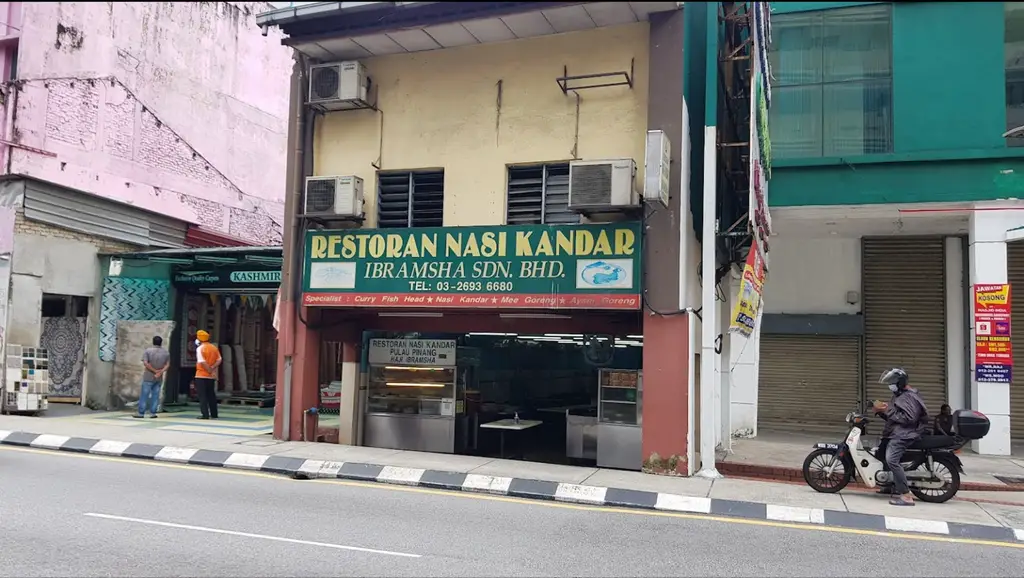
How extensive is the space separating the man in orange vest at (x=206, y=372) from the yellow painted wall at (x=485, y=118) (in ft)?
15.7

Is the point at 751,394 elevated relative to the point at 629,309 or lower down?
lower down

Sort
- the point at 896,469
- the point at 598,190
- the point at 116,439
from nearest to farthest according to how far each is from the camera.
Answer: the point at 896,469 < the point at 598,190 < the point at 116,439

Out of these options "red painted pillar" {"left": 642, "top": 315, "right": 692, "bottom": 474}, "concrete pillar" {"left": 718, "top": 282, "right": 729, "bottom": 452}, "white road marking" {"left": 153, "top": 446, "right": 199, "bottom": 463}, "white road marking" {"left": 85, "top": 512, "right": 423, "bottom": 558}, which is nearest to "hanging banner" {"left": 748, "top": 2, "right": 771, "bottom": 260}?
"red painted pillar" {"left": 642, "top": 315, "right": 692, "bottom": 474}

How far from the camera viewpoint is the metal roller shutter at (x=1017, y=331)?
1539cm

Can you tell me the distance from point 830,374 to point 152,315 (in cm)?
1563

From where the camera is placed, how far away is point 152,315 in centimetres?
1848

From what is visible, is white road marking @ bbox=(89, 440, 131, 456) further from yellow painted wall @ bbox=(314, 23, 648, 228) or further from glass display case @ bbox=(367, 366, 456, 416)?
yellow painted wall @ bbox=(314, 23, 648, 228)

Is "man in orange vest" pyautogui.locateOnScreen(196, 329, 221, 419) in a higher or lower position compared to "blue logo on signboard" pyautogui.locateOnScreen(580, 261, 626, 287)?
lower

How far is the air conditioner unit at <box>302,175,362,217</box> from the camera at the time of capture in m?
12.8

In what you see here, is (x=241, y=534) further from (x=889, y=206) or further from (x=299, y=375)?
(x=889, y=206)

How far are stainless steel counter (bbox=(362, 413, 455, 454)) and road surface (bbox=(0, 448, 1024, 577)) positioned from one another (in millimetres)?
3753

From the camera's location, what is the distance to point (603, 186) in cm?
1107

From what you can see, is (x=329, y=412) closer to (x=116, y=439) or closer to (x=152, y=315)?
(x=152, y=315)

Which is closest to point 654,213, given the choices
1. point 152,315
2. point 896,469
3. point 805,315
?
point 896,469
